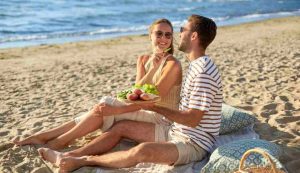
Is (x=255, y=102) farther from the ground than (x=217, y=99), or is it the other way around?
(x=217, y=99)

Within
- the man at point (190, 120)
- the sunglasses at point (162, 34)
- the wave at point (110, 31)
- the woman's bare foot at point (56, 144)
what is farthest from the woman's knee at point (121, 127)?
the wave at point (110, 31)

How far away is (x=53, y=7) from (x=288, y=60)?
1949cm

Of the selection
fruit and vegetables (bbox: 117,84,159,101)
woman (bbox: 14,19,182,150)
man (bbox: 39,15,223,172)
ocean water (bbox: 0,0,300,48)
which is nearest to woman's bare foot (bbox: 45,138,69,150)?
woman (bbox: 14,19,182,150)

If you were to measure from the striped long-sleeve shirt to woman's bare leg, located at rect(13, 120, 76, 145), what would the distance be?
1266 millimetres

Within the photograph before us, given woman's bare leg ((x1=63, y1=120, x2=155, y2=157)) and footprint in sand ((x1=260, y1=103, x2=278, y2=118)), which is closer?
woman's bare leg ((x1=63, y1=120, x2=155, y2=157))

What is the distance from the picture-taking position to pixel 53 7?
2631 centimetres

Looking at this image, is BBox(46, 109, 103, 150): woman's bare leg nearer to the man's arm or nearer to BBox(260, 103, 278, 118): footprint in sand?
the man's arm

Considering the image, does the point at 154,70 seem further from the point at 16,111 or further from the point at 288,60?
the point at 288,60

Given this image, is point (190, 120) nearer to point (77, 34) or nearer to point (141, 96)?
point (141, 96)

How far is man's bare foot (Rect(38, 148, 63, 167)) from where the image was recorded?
419 centimetres

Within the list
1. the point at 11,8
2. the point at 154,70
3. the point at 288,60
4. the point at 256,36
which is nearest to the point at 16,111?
the point at 154,70

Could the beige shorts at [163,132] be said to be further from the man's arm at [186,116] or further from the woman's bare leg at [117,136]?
the man's arm at [186,116]

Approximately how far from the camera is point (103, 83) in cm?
835

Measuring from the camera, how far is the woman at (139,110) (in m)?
4.34
